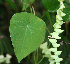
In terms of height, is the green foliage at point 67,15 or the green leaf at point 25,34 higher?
the green foliage at point 67,15

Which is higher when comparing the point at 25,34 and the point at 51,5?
the point at 51,5

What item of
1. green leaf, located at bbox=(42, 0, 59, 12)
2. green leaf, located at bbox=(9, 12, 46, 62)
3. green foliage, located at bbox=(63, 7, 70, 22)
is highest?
green leaf, located at bbox=(42, 0, 59, 12)

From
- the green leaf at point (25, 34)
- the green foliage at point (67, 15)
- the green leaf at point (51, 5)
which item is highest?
the green leaf at point (51, 5)

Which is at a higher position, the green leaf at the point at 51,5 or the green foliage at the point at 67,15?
the green leaf at the point at 51,5

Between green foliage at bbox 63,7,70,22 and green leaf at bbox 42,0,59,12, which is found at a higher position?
green leaf at bbox 42,0,59,12

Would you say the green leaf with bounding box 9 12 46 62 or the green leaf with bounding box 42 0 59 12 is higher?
the green leaf with bounding box 42 0 59 12

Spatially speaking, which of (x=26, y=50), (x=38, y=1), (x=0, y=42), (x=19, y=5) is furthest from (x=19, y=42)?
(x=38, y=1)

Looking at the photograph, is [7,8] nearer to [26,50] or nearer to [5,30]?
[5,30]

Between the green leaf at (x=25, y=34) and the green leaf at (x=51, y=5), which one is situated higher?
the green leaf at (x=51, y=5)
